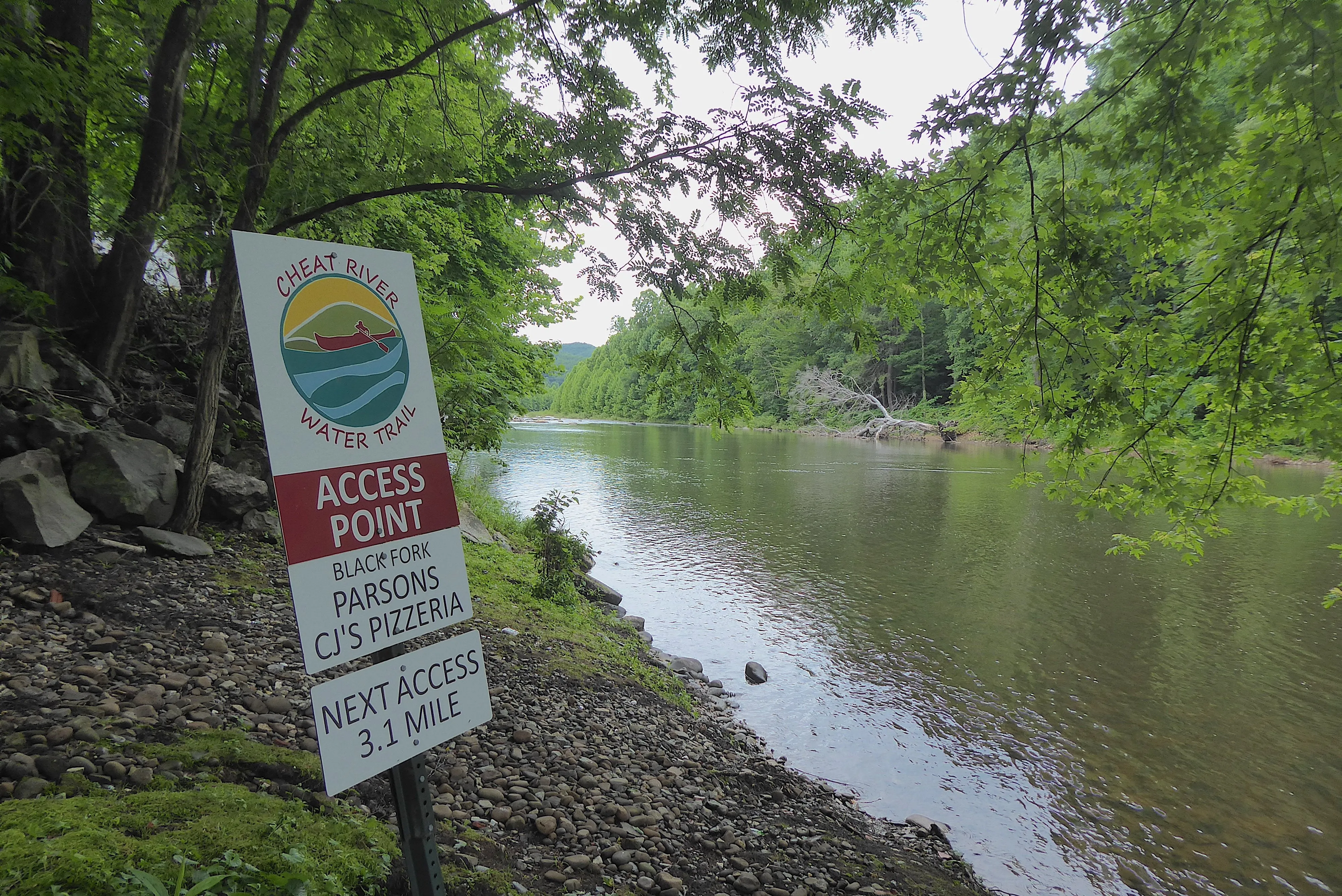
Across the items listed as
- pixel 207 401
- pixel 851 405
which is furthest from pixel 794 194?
pixel 851 405

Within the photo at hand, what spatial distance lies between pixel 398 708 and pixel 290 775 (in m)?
1.83

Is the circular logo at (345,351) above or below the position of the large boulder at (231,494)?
above

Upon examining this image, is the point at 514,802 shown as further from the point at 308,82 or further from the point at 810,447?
the point at 810,447

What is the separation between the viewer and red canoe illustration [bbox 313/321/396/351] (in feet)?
5.83

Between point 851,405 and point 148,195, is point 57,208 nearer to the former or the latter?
point 148,195

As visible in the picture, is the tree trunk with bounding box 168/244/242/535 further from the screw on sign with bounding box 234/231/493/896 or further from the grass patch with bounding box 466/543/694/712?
the screw on sign with bounding box 234/231/493/896

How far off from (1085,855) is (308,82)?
10539 millimetres

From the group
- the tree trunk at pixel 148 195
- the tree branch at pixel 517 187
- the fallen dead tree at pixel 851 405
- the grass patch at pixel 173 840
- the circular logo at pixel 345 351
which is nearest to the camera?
the circular logo at pixel 345 351

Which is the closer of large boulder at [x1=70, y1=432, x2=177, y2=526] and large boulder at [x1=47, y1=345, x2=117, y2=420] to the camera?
large boulder at [x1=70, y1=432, x2=177, y2=526]

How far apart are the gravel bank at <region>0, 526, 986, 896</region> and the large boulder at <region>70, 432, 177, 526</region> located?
21 cm

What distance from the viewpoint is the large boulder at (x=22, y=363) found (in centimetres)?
504

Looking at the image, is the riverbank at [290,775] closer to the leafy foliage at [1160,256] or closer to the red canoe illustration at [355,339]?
the red canoe illustration at [355,339]

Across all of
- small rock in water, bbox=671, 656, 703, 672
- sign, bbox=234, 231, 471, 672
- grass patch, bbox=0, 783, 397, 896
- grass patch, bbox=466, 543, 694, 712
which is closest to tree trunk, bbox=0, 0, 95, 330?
grass patch, bbox=466, 543, 694, 712

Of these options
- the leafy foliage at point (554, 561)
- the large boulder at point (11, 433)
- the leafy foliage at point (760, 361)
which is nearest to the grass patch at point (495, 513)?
the leafy foliage at point (554, 561)
